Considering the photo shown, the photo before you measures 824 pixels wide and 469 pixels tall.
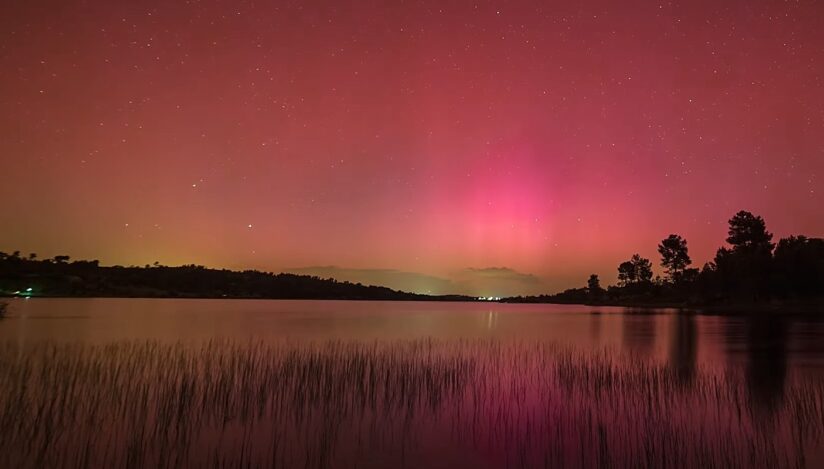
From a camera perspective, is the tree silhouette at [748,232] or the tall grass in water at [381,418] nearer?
the tall grass in water at [381,418]

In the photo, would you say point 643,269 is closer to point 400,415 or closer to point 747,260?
point 747,260

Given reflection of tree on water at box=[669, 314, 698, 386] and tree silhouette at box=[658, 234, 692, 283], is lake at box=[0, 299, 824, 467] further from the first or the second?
tree silhouette at box=[658, 234, 692, 283]

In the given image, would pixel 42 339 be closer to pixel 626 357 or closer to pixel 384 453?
pixel 384 453

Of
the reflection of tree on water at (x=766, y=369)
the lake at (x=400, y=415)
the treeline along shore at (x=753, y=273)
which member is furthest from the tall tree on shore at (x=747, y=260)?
the lake at (x=400, y=415)

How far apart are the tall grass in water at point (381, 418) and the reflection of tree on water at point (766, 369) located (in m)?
0.50

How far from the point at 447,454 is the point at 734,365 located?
19.0 metres

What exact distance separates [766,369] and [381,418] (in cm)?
1837

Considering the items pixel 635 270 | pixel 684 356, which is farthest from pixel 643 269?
pixel 684 356

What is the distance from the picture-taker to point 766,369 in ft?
73.6

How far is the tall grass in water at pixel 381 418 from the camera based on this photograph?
9.94m

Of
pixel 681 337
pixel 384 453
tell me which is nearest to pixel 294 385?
pixel 384 453

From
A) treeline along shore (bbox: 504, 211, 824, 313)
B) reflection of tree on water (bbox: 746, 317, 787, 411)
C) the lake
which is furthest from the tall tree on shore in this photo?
the lake

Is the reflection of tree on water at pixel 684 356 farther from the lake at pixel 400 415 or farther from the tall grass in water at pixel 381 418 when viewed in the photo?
the tall grass in water at pixel 381 418

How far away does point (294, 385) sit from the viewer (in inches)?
640
